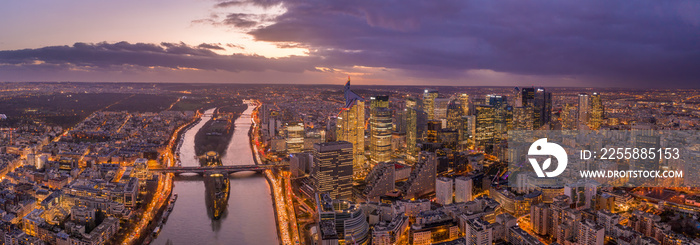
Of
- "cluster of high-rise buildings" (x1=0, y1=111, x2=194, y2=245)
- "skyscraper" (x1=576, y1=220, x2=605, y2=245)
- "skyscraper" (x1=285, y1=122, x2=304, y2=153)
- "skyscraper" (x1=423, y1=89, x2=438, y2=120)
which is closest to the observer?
"skyscraper" (x1=576, y1=220, x2=605, y2=245)

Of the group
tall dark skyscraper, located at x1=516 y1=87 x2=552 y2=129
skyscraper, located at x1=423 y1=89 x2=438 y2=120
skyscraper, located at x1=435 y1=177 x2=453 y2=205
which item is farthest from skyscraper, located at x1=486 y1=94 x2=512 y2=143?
skyscraper, located at x1=435 y1=177 x2=453 y2=205

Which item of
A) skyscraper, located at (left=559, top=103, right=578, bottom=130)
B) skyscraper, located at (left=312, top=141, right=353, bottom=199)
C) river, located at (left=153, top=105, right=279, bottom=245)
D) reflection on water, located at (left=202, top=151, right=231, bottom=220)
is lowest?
river, located at (left=153, top=105, right=279, bottom=245)

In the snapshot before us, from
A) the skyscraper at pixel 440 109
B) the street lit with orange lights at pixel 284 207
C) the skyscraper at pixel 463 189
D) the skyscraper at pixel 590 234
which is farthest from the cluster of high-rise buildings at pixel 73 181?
the skyscraper at pixel 440 109

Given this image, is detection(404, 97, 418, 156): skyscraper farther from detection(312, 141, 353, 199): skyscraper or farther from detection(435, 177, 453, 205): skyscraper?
detection(312, 141, 353, 199): skyscraper

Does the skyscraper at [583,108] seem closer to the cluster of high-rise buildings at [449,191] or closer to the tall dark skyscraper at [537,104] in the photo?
the cluster of high-rise buildings at [449,191]

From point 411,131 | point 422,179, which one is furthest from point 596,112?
point 422,179

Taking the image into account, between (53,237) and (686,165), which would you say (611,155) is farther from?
(53,237)

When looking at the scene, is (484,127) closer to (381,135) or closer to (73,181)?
(381,135)
